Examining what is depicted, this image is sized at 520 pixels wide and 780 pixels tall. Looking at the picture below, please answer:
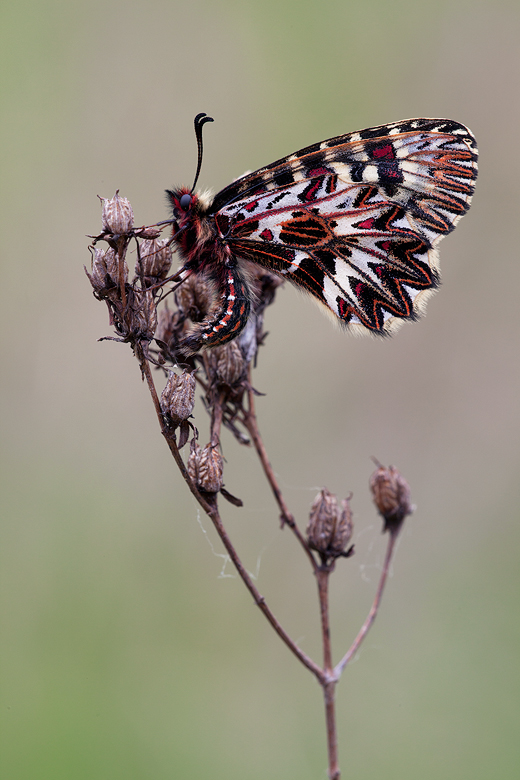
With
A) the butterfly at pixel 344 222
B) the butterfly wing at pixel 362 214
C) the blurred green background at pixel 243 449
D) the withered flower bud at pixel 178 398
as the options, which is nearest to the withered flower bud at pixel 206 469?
the withered flower bud at pixel 178 398

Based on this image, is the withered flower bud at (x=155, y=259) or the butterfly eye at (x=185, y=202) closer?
the withered flower bud at (x=155, y=259)

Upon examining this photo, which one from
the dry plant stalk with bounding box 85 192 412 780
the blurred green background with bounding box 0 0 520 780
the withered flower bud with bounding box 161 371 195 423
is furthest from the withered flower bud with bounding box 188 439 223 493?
the blurred green background with bounding box 0 0 520 780

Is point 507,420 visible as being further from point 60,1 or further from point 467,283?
point 60,1

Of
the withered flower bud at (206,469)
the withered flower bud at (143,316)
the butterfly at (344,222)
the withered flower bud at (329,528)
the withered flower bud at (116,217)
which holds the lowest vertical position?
the withered flower bud at (329,528)

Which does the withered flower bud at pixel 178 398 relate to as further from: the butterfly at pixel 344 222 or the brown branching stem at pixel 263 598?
the butterfly at pixel 344 222

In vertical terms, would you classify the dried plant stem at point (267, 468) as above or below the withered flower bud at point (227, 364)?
below

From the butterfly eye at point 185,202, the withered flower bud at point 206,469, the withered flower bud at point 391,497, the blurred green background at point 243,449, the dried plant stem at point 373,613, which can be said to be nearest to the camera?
the withered flower bud at point 206,469

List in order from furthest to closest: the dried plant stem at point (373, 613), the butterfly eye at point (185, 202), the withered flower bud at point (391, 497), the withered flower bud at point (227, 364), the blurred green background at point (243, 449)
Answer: the blurred green background at point (243, 449) → the withered flower bud at point (391, 497) → the withered flower bud at point (227, 364) → the butterfly eye at point (185, 202) → the dried plant stem at point (373, 613)

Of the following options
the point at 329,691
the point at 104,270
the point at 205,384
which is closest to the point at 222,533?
the point at 329,691
